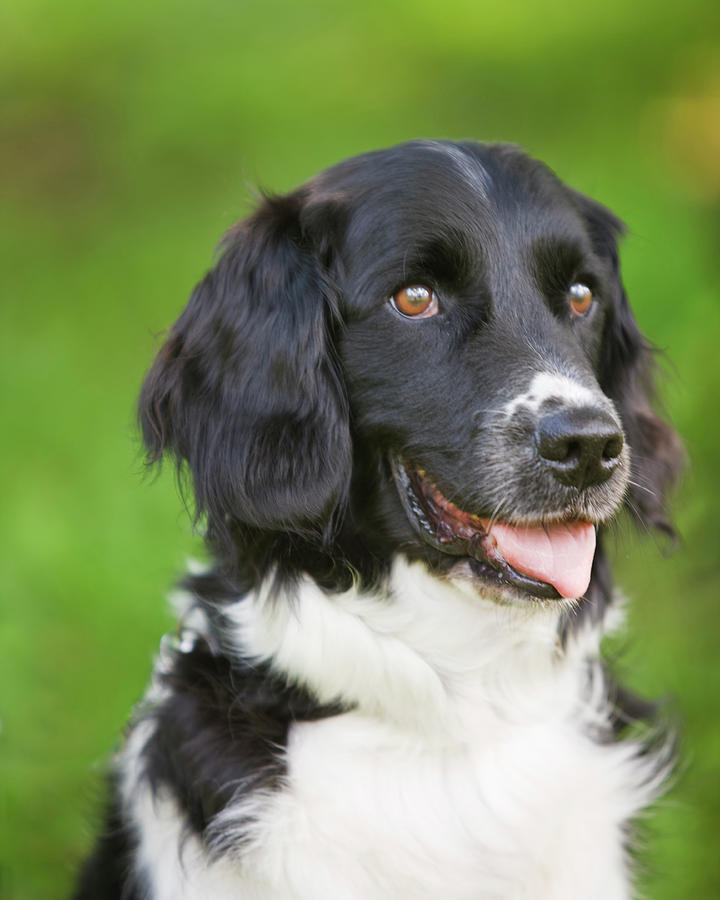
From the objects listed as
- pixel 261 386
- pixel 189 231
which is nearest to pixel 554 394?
pixel 261 386

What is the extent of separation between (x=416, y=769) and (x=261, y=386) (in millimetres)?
1026

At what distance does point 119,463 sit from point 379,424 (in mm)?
4182

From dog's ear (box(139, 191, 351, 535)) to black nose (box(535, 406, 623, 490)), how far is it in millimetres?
500

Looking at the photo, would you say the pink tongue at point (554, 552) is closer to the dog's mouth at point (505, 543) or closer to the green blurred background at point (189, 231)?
the dog's mouth at point (505, 543)

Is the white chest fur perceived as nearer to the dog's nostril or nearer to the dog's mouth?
the dog's mouth

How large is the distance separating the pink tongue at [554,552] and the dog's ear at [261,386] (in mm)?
424

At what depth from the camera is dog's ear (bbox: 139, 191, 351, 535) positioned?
2744 mm

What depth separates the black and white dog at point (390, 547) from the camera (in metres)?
2.71

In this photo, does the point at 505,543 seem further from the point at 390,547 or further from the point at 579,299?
the point at 579,299

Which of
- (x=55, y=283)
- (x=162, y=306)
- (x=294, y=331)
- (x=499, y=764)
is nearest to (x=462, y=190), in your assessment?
(x=294, y=331)

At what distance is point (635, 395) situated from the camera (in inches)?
127

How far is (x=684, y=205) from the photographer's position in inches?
346

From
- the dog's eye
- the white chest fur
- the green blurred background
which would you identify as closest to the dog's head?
the dog's eye

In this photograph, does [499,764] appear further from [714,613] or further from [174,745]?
[714,613]
